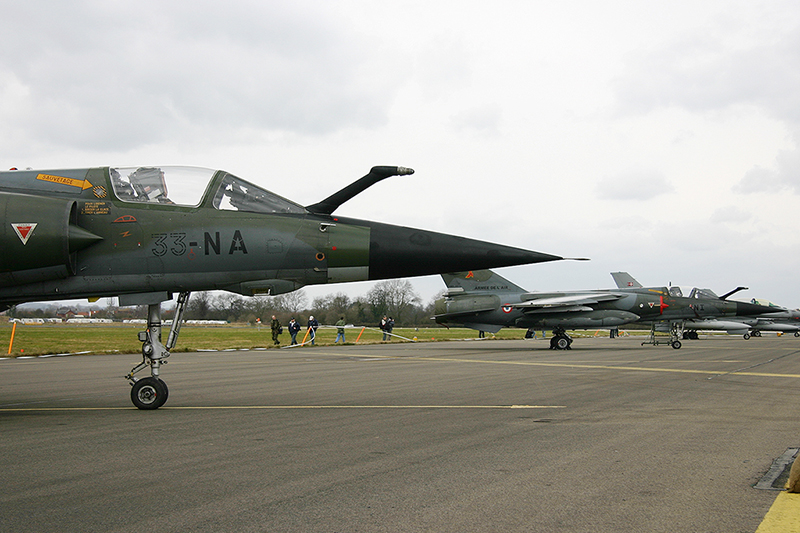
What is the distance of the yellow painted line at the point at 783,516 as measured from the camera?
2.93 meters

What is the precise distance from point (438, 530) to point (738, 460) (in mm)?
2781

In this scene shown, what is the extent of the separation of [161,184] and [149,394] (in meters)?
2.59

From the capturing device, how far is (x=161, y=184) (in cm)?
764

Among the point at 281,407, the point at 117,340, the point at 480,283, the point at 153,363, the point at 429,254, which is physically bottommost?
the point at 117,340

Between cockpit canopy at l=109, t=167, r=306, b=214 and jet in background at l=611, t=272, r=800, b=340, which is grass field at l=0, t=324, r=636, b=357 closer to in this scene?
jet in background at l=611, t=272, r=800, b=340

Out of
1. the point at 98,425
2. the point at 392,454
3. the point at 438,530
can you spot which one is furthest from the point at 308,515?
the point at 98,425

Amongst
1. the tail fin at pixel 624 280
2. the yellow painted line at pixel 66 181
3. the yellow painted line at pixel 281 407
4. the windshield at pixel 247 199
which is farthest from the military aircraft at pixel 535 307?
the yellow painted line at pixel 66 181

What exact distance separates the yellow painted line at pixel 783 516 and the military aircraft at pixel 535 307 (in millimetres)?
23998

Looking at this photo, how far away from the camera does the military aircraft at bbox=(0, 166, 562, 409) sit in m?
7.27

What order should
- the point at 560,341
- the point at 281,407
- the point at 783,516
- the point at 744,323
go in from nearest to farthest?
the point at 783,516 < the point at 281,407 < the point at 560,341 < the point at 744,323

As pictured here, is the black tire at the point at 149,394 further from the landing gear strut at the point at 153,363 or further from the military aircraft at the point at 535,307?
the military aircraft at the point at 535,307

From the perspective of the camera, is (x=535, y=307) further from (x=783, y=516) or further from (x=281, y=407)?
(x=783, y=516)

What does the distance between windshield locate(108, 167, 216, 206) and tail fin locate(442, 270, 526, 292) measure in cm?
2088

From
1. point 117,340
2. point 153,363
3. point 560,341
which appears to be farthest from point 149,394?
point 117,340
